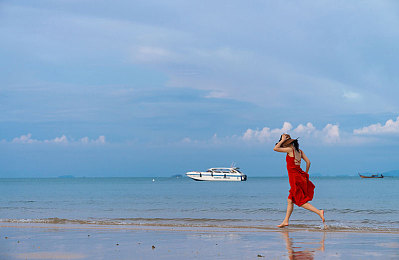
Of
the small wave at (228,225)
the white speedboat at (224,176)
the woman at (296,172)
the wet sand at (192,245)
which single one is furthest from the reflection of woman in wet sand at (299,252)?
the white speedboat at (224,176)

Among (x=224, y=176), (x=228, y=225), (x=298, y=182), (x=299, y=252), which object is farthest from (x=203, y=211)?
(x=224, y=176)

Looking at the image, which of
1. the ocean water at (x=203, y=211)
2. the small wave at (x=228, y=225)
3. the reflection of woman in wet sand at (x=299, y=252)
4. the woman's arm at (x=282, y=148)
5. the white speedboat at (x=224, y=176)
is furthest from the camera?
the white speedboat at (x=224, y=176)

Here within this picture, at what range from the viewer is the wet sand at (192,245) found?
26.7 feet

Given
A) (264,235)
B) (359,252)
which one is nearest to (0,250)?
(264,235)

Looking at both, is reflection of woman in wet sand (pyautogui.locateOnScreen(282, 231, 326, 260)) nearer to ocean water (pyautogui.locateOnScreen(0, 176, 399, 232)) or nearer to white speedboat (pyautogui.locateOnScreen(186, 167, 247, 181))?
ocean water (pyautogui.locateOnScreen(0, 176, 399, 232))

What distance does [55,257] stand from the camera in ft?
26.4

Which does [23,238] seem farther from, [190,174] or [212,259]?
[190,174]

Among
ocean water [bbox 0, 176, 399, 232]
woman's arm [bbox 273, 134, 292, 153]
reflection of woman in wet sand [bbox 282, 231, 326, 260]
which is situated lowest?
ocean water [bbox 0, 176, 399, 232]

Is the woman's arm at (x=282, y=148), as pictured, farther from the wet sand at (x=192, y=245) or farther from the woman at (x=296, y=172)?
the wet sand at (x=192, y=245)

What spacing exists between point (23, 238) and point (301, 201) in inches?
241

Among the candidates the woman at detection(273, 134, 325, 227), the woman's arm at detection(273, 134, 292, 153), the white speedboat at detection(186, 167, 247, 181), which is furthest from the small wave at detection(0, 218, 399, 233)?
the white speedboat at detection(186, 167, 247, 181)

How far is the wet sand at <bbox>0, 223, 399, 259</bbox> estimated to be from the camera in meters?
8.13

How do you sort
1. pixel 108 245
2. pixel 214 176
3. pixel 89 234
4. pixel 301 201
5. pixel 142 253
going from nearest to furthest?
pixel 142 253 < pixel 108 245 < pixel 89 234 < pixel 301 201 < pixel 214 176

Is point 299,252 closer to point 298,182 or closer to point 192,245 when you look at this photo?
point 192,245
